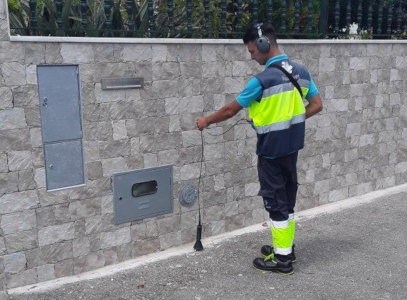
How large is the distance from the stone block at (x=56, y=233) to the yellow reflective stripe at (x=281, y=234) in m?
1.83

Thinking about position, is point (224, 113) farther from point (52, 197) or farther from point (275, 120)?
point (52, 197)

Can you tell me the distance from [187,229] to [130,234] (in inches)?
26.4

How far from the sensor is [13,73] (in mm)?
4152

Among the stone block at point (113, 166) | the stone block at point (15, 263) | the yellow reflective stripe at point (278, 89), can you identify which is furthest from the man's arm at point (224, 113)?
the stone block at point (15, 263)

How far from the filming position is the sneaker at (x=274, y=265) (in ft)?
15.9

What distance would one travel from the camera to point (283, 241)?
4.82 m

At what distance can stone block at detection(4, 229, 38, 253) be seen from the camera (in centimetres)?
431

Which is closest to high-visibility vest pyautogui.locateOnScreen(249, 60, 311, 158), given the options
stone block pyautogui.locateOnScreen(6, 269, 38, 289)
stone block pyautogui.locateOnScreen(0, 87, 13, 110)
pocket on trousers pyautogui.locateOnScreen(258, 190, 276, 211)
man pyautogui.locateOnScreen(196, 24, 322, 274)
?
man pyautogui.locateOnScreen(196, 24, 322, 274)

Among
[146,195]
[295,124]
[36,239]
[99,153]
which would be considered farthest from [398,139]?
[36,239]

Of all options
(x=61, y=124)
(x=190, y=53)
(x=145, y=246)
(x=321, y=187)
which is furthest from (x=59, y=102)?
(x=321, y=187)

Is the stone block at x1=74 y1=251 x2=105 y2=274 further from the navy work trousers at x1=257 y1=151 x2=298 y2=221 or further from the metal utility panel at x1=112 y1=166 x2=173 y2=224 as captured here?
the navy work trousers at x1=257 y1=151 x2=298 y2=221

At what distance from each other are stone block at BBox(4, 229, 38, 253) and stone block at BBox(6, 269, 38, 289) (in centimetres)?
22

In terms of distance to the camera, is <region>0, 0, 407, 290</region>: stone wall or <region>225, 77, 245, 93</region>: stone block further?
<region>225, 77, 245, 93</region>: stone block

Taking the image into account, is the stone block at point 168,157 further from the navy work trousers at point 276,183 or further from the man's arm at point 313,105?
the man's arm at point 313,105
